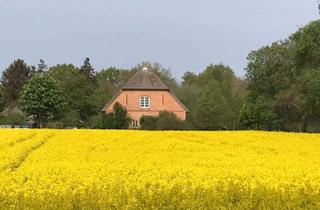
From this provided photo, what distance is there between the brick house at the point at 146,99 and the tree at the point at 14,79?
3143 cm

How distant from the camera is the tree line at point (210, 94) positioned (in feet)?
140

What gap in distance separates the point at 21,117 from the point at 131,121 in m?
16.6

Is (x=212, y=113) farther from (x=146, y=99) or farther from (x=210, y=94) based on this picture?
(x=146, y=99)

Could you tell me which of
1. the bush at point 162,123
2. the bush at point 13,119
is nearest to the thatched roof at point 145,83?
the bush at point 162,123

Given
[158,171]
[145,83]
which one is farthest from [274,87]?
[158,171]

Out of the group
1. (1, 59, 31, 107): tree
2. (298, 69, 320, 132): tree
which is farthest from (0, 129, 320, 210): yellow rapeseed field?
(1, 59, 31, 107): tree

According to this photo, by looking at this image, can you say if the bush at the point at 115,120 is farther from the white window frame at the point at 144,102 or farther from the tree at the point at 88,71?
the tree at the point at 88,71

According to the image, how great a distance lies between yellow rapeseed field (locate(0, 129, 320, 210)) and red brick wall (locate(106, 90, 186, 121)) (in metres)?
53.8

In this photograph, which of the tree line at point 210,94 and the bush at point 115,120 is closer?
the tree line at point 210,94

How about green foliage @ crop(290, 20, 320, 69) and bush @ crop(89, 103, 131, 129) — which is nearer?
green foliage @ crop(290, 20, 320, 69)

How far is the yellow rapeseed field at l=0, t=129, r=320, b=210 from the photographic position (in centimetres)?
912

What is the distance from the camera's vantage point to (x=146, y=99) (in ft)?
279

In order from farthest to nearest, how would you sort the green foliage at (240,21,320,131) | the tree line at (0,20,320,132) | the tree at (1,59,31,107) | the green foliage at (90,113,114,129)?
the tree at (1,59,31,107) → the green foliage at (90,113,114,129) → the green foliage at (240,21,320,131) → the tree line at (0,20,320,132)

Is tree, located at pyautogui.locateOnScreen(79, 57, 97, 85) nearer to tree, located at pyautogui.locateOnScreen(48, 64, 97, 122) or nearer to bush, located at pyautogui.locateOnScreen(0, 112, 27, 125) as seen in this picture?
tree, located at pyautogui.locateOnScreen(48, 64, 97, 122)
